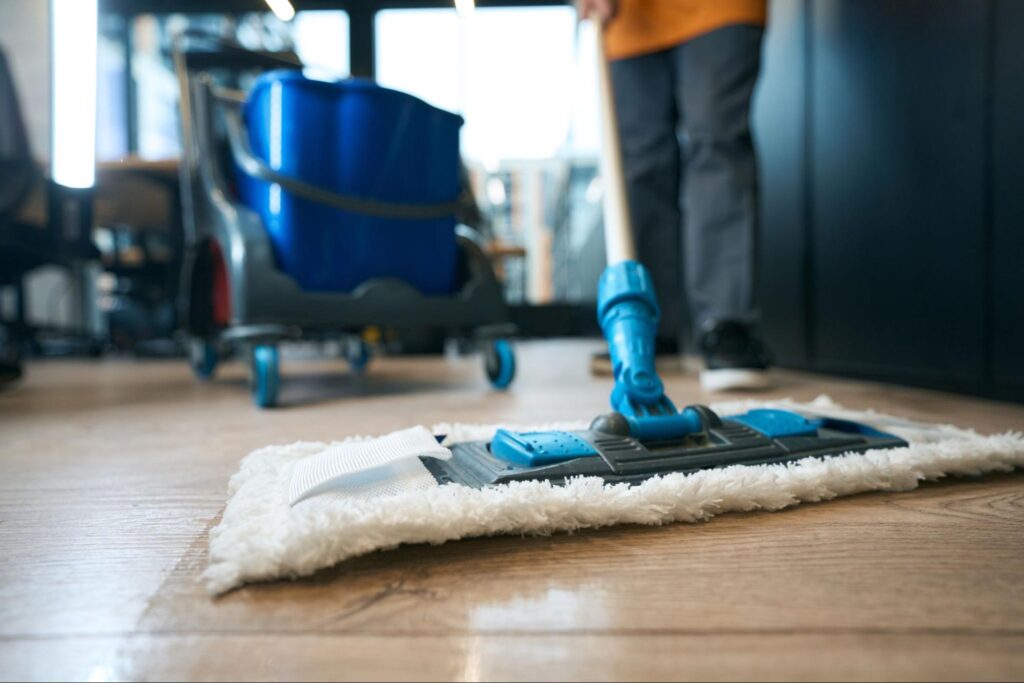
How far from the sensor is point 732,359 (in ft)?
4.00

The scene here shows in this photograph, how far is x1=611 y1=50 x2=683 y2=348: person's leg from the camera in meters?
1.36

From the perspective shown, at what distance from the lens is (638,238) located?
1.46 m

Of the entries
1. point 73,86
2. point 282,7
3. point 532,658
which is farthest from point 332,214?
point 282,7

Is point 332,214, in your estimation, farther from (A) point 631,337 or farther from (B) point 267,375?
(A) point 631,337

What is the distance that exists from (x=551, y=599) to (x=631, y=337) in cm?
31

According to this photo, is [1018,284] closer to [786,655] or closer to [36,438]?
[786,655]

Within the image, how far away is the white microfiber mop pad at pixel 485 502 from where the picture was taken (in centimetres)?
34

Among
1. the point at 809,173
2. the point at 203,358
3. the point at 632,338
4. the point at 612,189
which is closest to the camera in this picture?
the point at 632,338

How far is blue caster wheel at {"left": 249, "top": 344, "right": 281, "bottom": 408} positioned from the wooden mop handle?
25.4 inches

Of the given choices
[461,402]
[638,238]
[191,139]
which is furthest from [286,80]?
[638,238]

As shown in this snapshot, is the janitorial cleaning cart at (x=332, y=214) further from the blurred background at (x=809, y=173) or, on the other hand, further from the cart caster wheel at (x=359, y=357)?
the cart caster wheel at (x=359, y=357)

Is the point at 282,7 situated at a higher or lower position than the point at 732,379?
higher

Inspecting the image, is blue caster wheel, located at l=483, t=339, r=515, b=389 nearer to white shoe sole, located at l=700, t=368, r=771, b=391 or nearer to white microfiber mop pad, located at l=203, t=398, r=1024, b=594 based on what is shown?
white shoe sole, located at l=700, t=368, r=771, b=391

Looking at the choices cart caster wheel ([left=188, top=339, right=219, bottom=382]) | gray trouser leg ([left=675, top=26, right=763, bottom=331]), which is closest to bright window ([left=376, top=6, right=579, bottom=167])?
cart caster wheel ([left=188, top=339, right=219, bottom=382])
